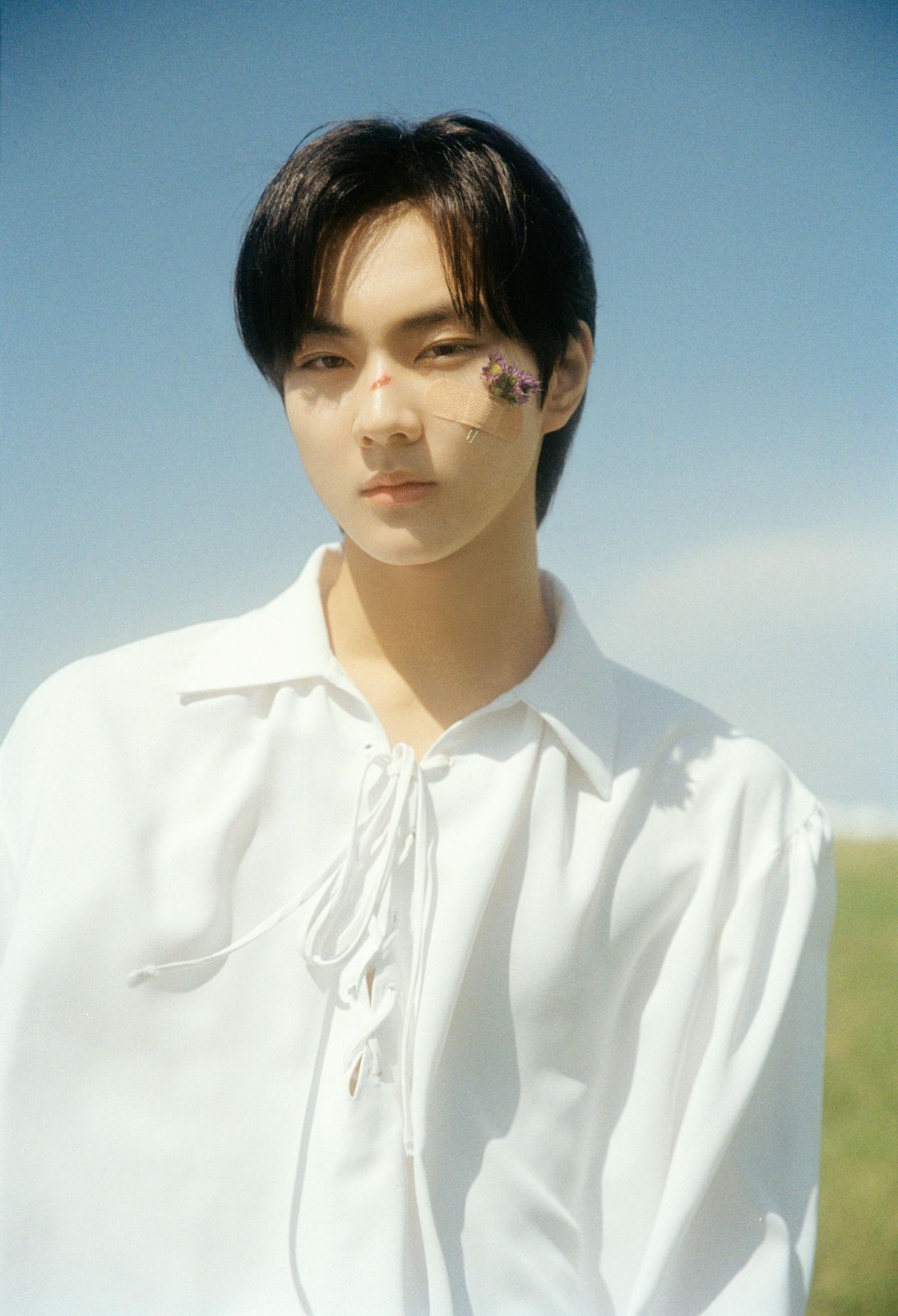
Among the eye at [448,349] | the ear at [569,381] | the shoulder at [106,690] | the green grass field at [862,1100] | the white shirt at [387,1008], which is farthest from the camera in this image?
the green grass field at [862,1100]

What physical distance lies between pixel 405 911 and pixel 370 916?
56 mm

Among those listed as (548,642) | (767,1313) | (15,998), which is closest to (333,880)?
(15,998)

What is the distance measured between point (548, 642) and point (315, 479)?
1.52 feet

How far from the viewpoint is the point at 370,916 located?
151 cm

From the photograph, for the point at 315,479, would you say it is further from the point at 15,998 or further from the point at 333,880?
the point at 15,998

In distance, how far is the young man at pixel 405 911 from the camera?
4.74 ft

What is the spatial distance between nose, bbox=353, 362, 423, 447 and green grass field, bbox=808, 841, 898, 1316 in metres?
2.09

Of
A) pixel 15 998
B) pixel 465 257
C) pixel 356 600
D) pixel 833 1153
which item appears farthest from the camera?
pixel 833 1153

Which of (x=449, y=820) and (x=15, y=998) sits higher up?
(x=449, y=820)

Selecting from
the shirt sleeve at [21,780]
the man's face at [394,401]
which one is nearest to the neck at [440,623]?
the man's face at [394,401]

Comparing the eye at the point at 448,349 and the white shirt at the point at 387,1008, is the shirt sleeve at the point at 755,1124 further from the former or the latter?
the eye at the point at 448,349

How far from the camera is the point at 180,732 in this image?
5.40 ft

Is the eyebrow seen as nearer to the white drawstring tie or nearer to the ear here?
the ear

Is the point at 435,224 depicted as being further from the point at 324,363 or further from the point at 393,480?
the point at 393,480
